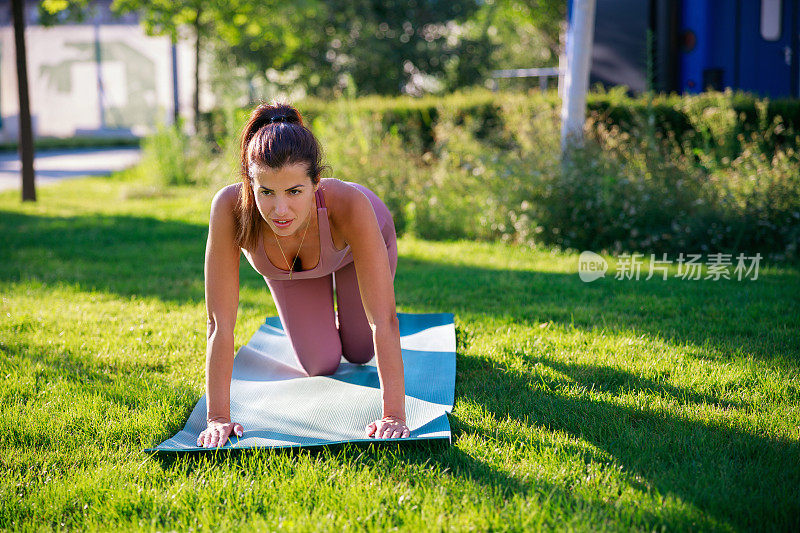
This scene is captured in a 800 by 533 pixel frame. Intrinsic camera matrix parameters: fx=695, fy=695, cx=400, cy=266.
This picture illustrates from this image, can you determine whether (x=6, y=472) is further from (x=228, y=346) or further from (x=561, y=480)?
(x=561, y=480)

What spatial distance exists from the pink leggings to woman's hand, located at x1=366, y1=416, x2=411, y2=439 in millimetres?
880

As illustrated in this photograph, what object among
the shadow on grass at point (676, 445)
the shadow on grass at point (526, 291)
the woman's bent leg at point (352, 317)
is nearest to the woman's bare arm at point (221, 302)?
the woman's bent leg at point (352, 317)

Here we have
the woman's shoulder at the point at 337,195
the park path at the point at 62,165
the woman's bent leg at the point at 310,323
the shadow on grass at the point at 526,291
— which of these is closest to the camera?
the woman's shoulder at the point at 337,195

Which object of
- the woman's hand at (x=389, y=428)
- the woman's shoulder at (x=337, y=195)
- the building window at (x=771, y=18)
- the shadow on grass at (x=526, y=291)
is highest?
the building window at (x=771, y=18)

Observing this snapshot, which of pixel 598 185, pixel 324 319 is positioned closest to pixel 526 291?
pixel 598 185

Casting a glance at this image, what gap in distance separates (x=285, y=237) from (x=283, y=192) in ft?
1.70

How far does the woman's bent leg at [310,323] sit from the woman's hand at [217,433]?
0.80m

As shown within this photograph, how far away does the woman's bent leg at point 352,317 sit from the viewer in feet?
11.6

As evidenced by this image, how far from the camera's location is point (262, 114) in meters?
2.65

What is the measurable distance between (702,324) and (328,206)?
7.73 ft

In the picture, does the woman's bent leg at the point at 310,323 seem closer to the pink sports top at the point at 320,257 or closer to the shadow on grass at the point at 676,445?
the pink sports top at the point at 320,257

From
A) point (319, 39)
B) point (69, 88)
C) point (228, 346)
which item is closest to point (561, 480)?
point (228, 346)

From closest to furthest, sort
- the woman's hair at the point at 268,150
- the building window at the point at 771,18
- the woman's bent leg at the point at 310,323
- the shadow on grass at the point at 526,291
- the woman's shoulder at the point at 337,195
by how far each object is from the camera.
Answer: the woman's hair at the point at 268,150
the woman's shoulder at the point at 337,195
the woman's bent leg at the point at 310,323
the shadow on grass at the point at 526,291
the building window at the point at 771,18

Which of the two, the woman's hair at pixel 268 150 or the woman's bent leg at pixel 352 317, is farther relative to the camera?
the woman's bent leg at pixel 352 317
